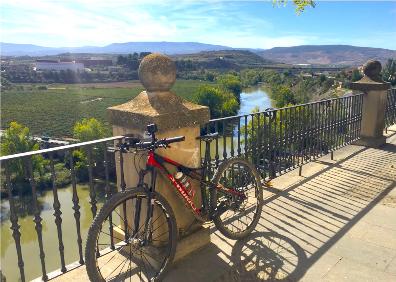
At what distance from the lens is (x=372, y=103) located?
7.26 metres

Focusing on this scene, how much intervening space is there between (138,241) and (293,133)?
373 centimetres

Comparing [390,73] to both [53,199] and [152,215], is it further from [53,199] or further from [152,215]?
[53,199]

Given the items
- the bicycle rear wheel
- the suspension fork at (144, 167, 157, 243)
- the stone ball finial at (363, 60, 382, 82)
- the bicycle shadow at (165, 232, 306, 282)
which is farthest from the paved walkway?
the stone ball finial at (363, 60, 382, 82)

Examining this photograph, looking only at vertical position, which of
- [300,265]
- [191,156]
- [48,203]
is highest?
[191,156]

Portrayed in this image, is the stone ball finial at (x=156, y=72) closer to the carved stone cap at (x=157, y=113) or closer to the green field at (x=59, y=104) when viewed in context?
the carved stone cap at (x=157, y=113)

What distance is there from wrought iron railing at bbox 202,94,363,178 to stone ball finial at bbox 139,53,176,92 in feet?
3.93

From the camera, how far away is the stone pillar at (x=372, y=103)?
720cm

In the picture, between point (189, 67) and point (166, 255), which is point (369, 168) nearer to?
point (166, 255)

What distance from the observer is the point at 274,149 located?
545 centimetres

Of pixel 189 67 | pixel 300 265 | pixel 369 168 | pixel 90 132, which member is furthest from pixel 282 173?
pixel 189 67

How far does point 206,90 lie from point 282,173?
5988cm

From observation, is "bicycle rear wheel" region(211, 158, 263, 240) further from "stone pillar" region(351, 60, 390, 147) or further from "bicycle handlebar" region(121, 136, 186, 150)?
"stone pillar" region(351, 60, 390, 147)

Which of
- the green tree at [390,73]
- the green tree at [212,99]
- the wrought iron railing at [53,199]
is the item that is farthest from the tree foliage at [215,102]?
the wrought iron railing at [53,199]

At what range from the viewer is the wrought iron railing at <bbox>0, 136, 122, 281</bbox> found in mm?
2645
